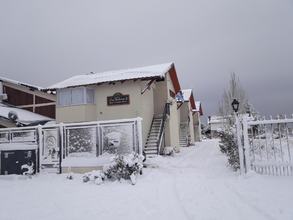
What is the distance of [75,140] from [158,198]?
5.72 meters

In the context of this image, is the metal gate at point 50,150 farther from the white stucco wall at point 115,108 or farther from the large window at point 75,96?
the large window at point 75,96

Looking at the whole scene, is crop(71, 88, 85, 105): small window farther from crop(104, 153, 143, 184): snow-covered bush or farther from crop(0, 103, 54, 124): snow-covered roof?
crop(104, 153, 143, 184): snow-covered bush

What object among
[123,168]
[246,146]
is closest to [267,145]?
[246,146]

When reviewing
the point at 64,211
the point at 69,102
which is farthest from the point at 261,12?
the point at 64,211

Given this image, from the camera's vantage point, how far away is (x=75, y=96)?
19484mm

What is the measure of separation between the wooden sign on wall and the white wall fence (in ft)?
22.6

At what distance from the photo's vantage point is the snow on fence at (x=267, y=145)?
8586 mm

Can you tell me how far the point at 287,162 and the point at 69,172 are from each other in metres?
7.82

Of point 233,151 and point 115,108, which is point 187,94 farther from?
point 233,151

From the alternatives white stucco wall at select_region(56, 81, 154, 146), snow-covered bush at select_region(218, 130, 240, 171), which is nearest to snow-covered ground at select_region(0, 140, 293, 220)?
snow-covered bush at select_region(218, 130, 240, 171)

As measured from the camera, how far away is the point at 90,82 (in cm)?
1905

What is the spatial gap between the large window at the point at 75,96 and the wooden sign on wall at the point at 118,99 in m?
1.31

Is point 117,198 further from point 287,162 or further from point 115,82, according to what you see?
point 115,82

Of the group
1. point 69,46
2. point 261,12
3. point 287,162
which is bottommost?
point 287,162
